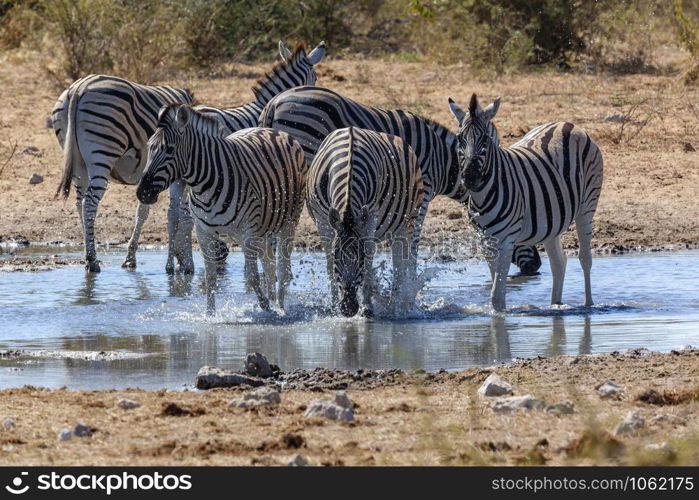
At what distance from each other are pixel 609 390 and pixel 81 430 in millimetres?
2493

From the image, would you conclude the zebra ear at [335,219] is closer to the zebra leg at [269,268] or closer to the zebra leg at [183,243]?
the zebra leg at [269,268]

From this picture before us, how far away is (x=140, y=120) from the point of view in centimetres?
1195

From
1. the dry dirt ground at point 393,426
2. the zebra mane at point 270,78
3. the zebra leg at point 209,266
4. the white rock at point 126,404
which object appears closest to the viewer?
the dry dirt ground at point 393,426

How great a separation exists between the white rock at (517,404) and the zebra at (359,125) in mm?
4677

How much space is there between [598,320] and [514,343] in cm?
109

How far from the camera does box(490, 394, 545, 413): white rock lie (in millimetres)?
5883

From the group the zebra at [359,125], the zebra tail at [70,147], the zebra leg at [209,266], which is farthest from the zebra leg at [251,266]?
the zebra tail at [70,147]

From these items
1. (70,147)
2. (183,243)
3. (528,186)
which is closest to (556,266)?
(528,186)

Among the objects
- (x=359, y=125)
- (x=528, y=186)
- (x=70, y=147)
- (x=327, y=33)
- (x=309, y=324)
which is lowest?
(x=309, y=324)

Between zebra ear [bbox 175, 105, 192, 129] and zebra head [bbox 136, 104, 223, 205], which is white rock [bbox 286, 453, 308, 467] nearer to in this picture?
zebra head [bbox 136, 104, 223, 205]

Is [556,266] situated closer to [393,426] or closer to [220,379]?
[220,379]

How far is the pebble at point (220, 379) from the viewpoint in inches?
266

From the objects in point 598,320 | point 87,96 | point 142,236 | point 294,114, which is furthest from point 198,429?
point 142,236

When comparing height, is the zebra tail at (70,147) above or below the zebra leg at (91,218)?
above
